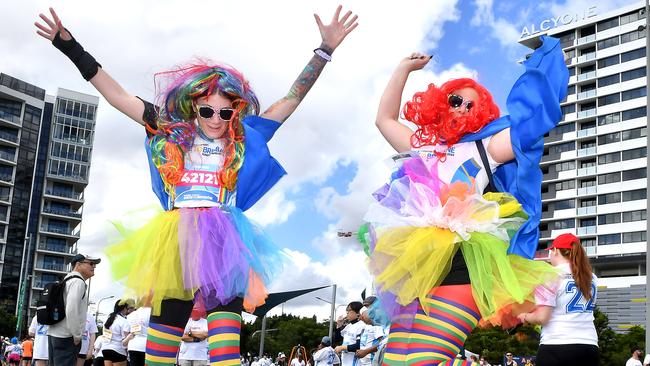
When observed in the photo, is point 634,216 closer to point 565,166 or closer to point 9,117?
point 565,166

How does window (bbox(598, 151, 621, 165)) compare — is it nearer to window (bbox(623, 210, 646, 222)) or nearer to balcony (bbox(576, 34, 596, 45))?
window (bbox(623, 210, 646, 222))

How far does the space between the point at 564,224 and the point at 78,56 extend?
250ft

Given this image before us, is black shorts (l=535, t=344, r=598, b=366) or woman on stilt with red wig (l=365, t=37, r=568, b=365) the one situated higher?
woman on stilt with red wig (l=365, t=37, r=568, b=365)

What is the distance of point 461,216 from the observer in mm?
3594

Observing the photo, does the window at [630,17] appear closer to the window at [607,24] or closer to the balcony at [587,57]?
the window at [607,24]

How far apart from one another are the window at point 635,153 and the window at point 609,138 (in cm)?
172

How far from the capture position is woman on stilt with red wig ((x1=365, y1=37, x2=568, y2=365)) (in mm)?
3459

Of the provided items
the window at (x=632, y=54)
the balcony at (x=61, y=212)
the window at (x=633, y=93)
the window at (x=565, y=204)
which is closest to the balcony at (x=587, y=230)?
the window at (x=565, y=204)

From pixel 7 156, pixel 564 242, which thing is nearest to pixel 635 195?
pixel 7 156

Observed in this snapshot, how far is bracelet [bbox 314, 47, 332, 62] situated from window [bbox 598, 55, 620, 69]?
75.9m

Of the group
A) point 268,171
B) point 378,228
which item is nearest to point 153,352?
point 268,171

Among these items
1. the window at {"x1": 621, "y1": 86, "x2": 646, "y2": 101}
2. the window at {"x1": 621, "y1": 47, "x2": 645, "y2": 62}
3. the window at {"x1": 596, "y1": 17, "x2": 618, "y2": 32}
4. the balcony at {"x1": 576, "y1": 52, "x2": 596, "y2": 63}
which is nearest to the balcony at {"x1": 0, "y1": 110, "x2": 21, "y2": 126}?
the balcony at {"x1": 576, "y1": 52, "x2": 596, "y2": 63}

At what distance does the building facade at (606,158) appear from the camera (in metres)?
70.1

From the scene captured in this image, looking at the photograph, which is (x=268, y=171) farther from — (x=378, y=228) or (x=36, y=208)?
(x=36, y=208)
